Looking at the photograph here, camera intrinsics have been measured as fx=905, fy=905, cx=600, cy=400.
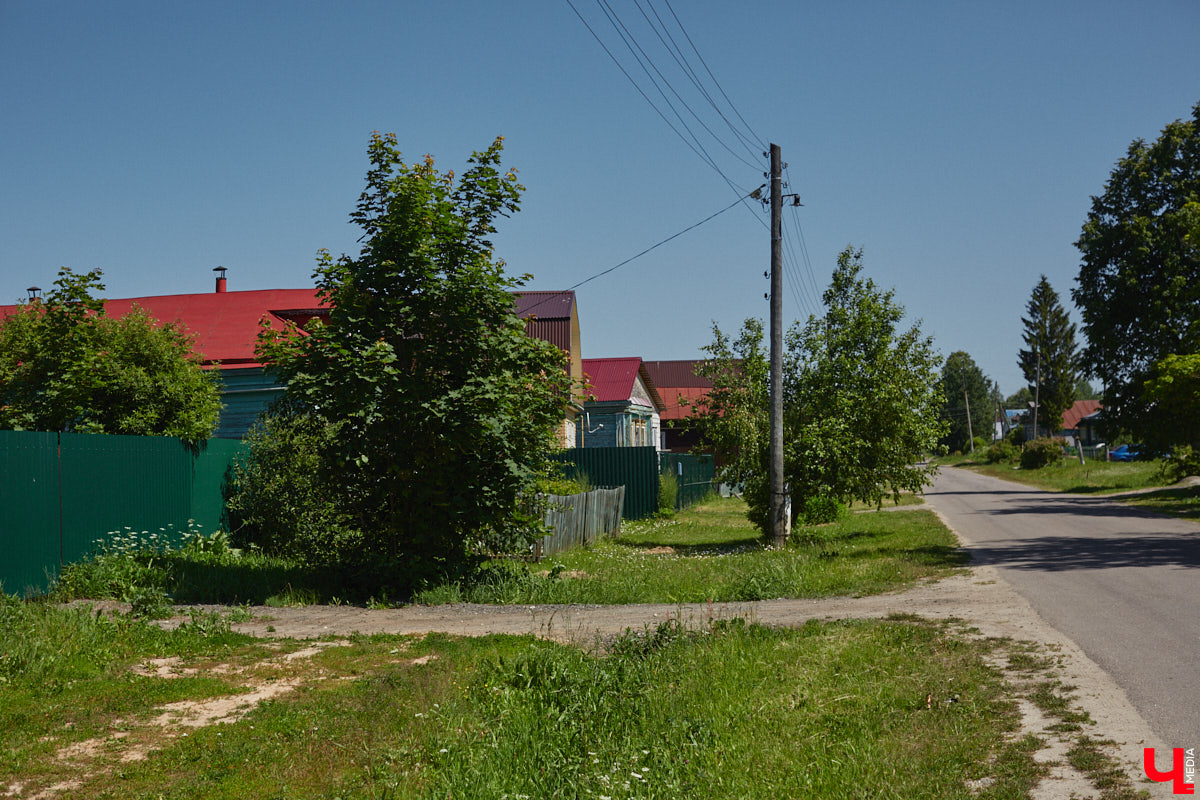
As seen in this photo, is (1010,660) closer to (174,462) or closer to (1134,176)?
(174,462)

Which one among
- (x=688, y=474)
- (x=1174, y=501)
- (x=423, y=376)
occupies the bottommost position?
(x=1174, y=501)

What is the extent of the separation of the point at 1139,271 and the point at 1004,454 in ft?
130

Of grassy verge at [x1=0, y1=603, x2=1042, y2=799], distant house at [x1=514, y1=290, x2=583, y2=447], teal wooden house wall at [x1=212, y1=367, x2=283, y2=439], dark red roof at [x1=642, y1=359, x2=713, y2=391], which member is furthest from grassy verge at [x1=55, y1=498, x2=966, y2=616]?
dark red roof at [x1=642, y1=359, x2=713, y2=391]

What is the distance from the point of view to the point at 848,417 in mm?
19312

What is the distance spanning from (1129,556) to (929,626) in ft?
24.2

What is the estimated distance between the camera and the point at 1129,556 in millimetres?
14539

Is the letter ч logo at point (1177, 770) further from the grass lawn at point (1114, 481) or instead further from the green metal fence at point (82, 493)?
the grass lawn at point (1114, 481)

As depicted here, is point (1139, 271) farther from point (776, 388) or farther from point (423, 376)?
point (423, 376)

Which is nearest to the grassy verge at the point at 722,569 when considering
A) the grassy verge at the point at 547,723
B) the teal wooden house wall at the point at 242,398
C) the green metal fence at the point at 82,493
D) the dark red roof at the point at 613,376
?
the grassy verge at the point at 547,723

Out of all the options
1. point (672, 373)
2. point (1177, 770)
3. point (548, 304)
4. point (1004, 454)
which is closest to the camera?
point (1177, 770)

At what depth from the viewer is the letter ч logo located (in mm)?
4719

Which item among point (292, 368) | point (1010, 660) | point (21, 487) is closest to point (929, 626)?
point (1010, 660)

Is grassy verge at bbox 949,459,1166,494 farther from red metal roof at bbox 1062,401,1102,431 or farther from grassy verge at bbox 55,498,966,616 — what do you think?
red metal roof at bbox 1062,401,1102,431

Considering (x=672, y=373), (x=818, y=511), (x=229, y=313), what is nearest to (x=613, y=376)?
(x=818, y=511)
